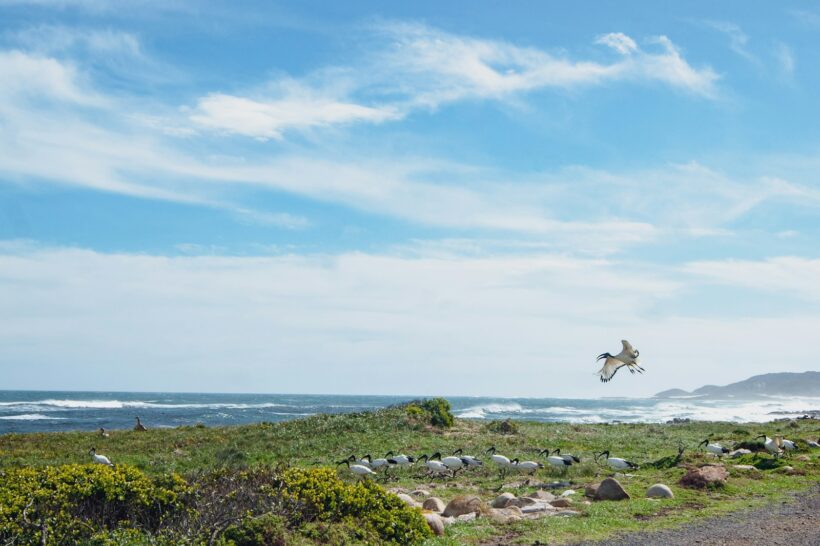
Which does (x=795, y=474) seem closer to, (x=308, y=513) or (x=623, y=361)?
(x=623, y=361)

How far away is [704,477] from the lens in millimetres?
19391

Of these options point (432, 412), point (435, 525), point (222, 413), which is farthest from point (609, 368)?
point (222, 413)

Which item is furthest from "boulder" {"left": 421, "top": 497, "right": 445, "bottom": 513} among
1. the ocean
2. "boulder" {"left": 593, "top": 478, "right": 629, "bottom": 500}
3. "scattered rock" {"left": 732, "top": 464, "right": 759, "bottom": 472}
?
the ocean

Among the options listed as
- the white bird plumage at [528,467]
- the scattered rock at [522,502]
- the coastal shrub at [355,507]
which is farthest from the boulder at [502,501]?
the white bird plumage at [528,467]

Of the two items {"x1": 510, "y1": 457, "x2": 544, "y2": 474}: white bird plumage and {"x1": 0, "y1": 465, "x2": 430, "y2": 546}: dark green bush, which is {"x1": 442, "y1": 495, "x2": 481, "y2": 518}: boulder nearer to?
{"x1": 0, "y1": 465, "x2": 430, "y2": 546}: dark green bush

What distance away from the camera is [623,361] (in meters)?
16.8

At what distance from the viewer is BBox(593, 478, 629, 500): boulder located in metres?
17.5

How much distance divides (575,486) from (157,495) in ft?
42.4

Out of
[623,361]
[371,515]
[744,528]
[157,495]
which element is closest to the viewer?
[157,495]

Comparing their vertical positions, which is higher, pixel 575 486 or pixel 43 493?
pixel 43 493

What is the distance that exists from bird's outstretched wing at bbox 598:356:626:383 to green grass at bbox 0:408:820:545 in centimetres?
315

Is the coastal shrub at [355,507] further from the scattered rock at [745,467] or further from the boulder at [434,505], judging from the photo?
the scattered rock at [745,467]

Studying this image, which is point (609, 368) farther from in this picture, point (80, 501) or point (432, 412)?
point (432, 412)

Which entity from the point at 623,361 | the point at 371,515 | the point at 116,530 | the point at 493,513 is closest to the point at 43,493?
the point at 116,530
